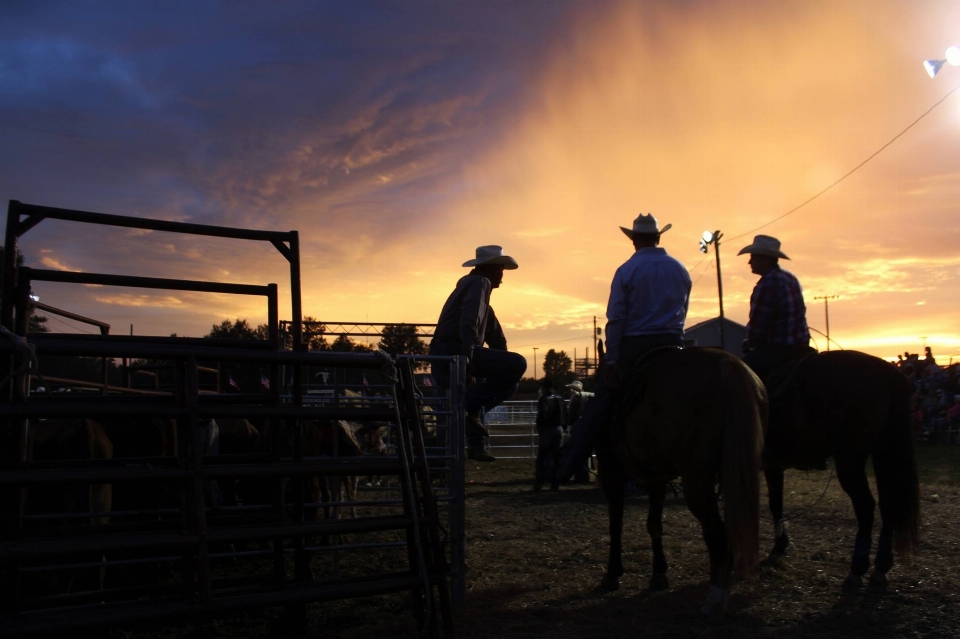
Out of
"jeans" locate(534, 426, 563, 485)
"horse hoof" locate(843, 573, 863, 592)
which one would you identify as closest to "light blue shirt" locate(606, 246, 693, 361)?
"horse hoof" locate(843, 573, 863, 592)

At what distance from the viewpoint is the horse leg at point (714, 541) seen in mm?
4789

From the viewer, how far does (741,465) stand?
456 centimetres

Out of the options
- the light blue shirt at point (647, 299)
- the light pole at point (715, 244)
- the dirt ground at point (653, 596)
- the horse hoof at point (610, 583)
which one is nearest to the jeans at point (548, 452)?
the dirt ground at point (653, 596)

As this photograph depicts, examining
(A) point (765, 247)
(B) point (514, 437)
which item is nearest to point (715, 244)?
(B) point (514, 437)

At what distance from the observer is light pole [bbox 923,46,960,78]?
1320cm

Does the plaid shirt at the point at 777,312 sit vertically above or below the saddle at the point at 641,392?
above

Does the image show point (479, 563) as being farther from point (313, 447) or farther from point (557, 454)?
point (557, 454)

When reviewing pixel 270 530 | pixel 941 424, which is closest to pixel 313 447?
pixel 270 530

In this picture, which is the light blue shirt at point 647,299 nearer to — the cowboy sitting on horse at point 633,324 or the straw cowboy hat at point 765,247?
the cowboy sitting on horse at point 633,324

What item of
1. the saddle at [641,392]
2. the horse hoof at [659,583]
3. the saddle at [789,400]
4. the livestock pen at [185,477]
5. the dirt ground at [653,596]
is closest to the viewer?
the livestock pen at [185,477]

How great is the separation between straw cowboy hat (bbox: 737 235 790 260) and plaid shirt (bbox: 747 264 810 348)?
0.21 meters

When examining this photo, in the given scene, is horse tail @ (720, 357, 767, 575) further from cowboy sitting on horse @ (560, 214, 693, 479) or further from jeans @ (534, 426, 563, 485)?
jeans @ (534, 426, 563, 485)

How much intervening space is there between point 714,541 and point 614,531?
1.25 metres

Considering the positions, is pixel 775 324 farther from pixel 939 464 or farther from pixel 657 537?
pixel 939 464
